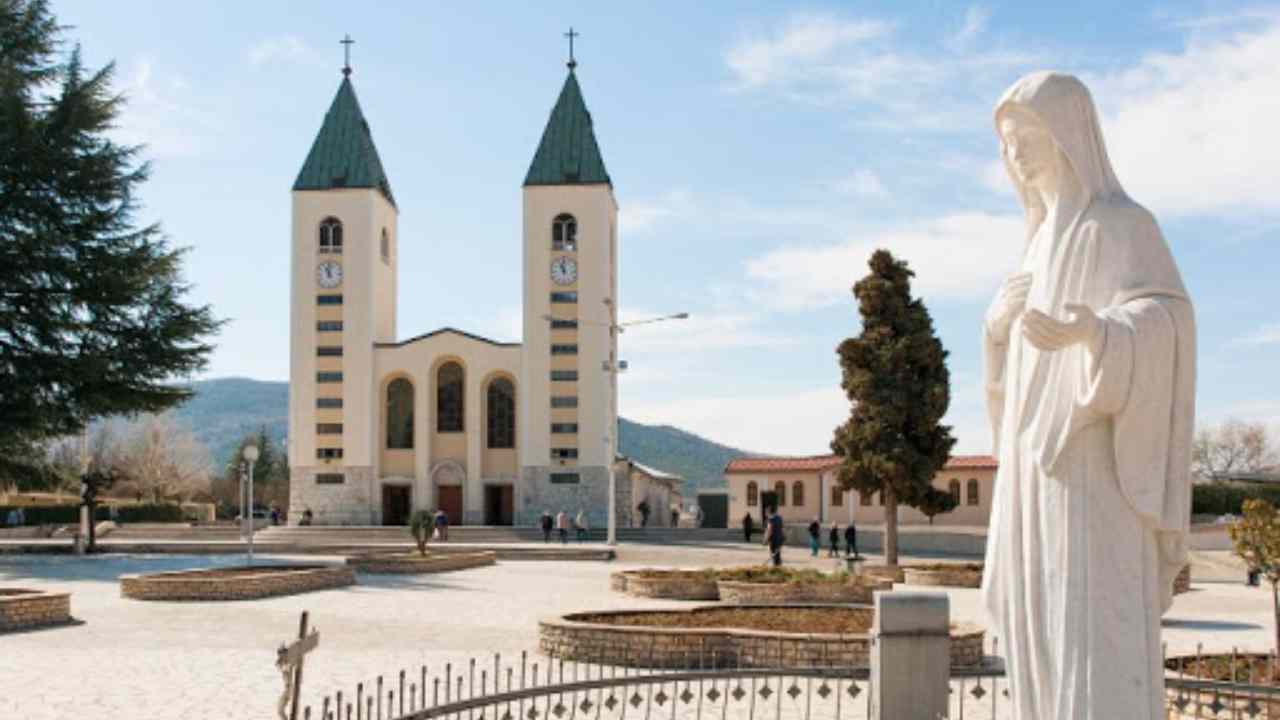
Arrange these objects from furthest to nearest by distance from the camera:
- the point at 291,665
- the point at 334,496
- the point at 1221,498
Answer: the point at 334,496 < the point at 1221,498 < the point at 291,665

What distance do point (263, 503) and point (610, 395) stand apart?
1500 inches

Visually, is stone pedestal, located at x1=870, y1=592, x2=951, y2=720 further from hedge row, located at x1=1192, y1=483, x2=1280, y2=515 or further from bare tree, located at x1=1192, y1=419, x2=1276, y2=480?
bare tree, located at x1=1192, y1=419, x2=1276, y2=480

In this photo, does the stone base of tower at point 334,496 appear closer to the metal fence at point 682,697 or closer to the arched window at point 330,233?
the arched window at point 330,233

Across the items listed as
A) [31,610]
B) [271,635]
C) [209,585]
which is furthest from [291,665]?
[209,585]

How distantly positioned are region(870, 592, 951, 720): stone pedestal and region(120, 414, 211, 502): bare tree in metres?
72.4

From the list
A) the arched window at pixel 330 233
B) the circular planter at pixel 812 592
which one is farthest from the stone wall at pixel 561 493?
the circular planter at pixel 812 592

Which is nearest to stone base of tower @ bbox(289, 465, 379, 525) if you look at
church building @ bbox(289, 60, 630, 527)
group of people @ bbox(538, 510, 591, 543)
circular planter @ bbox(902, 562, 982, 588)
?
church building @ bbox(289, 60, 630, 527)

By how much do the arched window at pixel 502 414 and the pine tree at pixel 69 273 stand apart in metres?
23.8

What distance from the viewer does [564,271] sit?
2313 inches

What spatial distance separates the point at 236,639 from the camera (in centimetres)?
1703

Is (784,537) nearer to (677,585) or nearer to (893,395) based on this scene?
(893,395)

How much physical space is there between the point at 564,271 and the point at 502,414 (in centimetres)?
758

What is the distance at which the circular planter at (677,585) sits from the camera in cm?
2436

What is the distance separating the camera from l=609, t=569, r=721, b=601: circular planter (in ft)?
79.9
